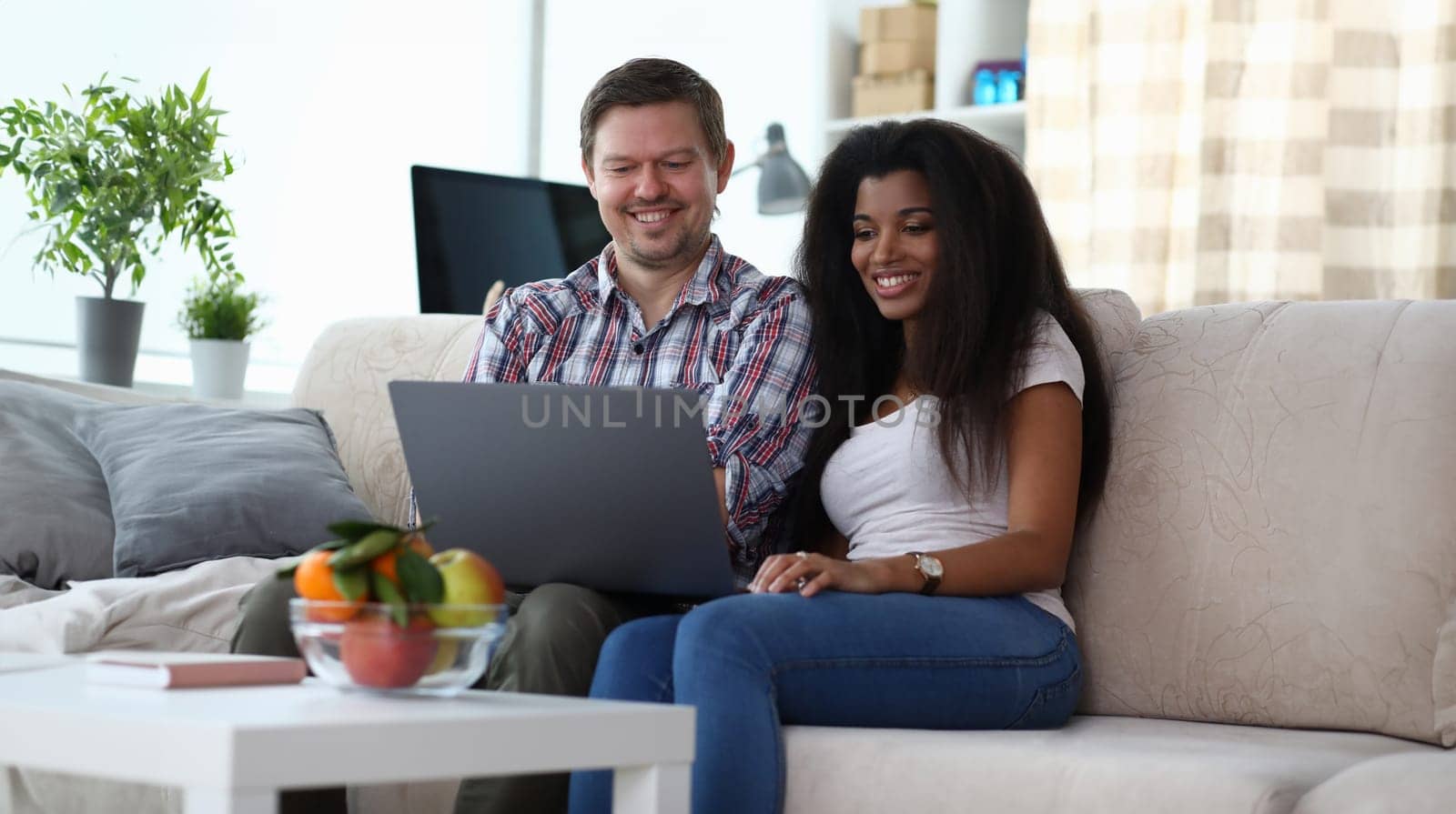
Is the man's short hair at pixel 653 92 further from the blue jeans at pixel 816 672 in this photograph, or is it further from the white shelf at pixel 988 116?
the white shelf at pixel 988 116

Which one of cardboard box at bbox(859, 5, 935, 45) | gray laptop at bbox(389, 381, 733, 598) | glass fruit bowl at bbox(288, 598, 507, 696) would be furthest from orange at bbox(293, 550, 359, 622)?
cardboard box at bbox(859, 5, 935, 45)

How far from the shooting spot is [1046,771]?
1361 millimetres

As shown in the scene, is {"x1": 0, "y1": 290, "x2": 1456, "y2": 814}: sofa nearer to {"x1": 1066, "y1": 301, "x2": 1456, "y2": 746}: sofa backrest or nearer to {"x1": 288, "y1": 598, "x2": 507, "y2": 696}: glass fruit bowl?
{"x1": 1066, "y1": 301, "x2": 1456, "y2": 746}: sofa backrest

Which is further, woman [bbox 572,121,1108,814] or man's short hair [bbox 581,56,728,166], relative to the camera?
man's short hair [bbox 581,56,728,166]

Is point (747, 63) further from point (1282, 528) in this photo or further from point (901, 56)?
point (1282, 528)

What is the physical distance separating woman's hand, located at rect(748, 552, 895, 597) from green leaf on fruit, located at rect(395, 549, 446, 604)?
0.51 m

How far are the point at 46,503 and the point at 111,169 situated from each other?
2.65 ft

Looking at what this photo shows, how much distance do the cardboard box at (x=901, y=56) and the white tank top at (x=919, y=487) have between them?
2630 mm

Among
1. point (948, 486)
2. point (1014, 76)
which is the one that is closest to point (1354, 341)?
point (948, 486)

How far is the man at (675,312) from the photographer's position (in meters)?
1.91

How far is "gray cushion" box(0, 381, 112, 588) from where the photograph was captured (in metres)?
2.07

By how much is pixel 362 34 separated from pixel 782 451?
2.41 metres

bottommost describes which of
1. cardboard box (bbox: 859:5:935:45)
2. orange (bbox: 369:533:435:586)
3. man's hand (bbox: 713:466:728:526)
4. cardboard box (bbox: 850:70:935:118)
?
man's hand (bbox: 713:466:728:526)

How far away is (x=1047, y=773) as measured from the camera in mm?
1359
